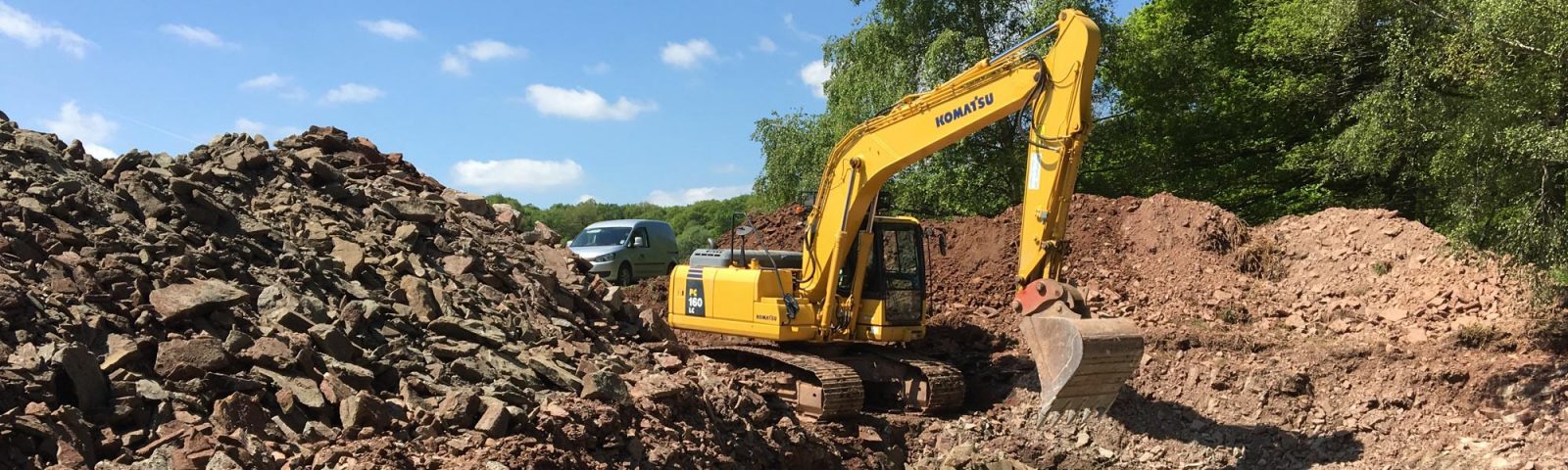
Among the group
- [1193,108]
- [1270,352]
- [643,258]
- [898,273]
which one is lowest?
[1270,352]

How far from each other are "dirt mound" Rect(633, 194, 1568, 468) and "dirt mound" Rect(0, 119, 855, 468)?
9.27ft

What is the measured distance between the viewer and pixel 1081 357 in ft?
29.1

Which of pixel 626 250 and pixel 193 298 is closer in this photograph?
pixel 193 298

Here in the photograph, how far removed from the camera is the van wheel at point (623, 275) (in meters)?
19.4

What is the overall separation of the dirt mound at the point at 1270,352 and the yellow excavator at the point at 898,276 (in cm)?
102

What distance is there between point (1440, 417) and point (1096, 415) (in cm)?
308

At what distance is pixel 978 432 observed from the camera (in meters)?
11.4

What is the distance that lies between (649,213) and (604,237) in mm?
49274

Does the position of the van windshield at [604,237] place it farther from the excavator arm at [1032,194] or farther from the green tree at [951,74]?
the excavator arm at [1032,194]

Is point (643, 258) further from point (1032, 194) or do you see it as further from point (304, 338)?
point (304, 338)

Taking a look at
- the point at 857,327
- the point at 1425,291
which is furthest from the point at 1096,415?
the point at 1425,291

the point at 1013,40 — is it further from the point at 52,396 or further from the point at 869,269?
the point at 52,396

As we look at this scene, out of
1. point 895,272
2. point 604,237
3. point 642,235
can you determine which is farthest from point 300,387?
point 642,235

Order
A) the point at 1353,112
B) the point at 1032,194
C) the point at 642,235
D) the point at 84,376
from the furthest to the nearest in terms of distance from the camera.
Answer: the point at 642,235 → the point at 1353,112 → the point at 1032,194 → the point at 84,376
